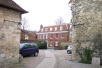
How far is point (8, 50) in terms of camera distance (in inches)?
309

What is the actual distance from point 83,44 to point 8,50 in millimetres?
6741

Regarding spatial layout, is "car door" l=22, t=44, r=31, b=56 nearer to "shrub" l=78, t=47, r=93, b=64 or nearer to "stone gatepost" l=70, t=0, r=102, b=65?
"stone gatepost" l=70, t=0, r=102, b=65

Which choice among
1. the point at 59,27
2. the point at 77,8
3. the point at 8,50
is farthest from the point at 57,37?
the point at 8,50

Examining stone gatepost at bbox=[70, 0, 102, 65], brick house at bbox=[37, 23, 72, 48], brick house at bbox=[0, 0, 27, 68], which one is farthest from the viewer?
brick house at bbox=[37, 23, 72, 48]

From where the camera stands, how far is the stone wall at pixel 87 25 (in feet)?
34.7

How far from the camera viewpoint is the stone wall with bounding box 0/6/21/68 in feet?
24.3

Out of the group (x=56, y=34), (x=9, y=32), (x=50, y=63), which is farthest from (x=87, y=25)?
(x=56, y=34)

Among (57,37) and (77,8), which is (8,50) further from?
(57,37)

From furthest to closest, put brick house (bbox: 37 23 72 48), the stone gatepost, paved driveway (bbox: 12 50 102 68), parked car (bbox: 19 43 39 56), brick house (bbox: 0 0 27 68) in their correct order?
brick house (bbox: 37 23 72 48)
parked car (bbox: 19 43 39 56)
the stone gatepost
paved driveway (bbox: 12 50 102 68)
brick house (bbox: 0 0 27 68)

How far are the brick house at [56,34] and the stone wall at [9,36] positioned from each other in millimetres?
30967

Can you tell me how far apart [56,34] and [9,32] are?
35689 millimetres

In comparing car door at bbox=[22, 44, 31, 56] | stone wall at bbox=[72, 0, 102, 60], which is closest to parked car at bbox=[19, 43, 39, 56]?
car door at bbox=[22, 44, 31, 56]

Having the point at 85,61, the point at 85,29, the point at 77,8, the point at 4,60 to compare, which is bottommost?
the point at 85,61

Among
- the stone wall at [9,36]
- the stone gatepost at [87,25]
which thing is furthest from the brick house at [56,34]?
the stone wall at [9,36]
